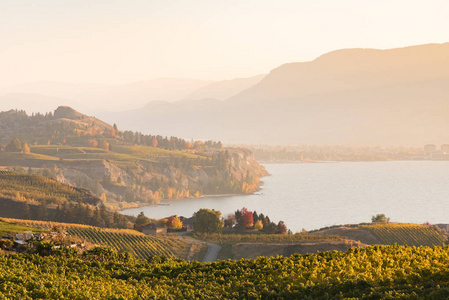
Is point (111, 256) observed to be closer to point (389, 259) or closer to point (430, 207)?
point (389, 259)

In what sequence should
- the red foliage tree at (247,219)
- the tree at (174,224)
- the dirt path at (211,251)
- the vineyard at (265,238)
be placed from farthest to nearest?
the tree at (174,224) → the red foliage tree at (247,219) → the vineyard at (265,238) → the dirt path at (211,251)

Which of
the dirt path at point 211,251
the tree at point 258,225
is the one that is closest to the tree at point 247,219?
the tree at point 258,225

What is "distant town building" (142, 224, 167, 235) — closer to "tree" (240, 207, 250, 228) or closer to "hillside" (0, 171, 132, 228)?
"hillside" (0, 171, 132, 228)

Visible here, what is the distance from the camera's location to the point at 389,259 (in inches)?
→ 1121

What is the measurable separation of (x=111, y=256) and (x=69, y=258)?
11.2 ft

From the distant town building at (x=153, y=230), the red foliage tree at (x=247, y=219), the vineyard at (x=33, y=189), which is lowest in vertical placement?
the distant town building at (x=153, y=230)

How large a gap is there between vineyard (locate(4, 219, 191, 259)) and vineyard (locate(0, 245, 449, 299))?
135 feet

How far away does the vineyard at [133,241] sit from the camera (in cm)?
7500

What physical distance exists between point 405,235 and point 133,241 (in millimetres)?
47409

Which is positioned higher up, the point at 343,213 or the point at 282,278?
the point at 282,278

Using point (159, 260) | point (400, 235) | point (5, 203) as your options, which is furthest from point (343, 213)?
point (159, 260)

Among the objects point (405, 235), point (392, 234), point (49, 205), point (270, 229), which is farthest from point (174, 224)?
point (405, 235)

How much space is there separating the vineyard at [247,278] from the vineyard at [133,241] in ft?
135

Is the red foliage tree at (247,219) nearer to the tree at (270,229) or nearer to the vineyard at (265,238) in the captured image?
the tree at (270,229)
